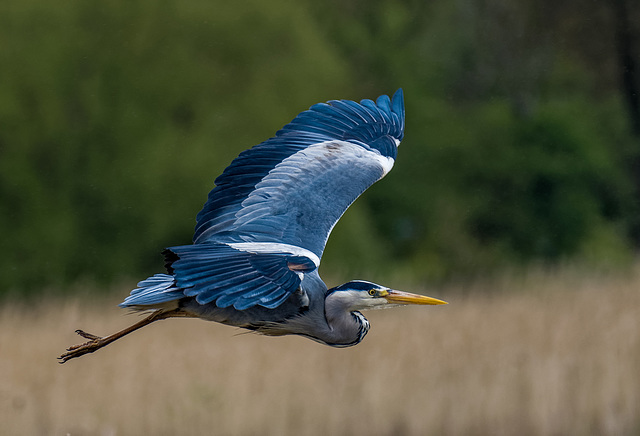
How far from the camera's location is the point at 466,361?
26.0 ft

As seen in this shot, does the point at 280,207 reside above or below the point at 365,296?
above

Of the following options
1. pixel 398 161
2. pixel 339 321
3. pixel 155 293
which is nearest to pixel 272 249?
pixel 339 321

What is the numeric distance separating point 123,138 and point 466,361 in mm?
7399

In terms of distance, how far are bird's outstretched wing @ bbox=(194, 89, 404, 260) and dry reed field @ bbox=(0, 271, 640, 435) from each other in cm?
171

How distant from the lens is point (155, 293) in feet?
13.6

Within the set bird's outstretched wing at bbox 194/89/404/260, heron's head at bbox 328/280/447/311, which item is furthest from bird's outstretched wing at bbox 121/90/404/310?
heron's head at bbox 328/280/447/311

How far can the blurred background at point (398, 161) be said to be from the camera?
8.91 m

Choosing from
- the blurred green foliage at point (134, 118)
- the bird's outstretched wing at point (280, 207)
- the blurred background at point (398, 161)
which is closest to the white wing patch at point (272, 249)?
the bird's outstretched wing at point (280, 207)

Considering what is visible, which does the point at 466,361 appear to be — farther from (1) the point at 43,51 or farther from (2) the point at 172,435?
(1) the point at 43,51

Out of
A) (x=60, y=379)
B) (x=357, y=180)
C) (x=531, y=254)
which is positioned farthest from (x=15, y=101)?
(x=531, y=254)

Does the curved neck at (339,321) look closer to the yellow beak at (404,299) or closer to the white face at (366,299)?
the white face at (366,299)

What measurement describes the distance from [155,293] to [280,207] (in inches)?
33.3

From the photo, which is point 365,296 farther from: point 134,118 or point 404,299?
point 134,118

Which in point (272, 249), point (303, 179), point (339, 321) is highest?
point (303, 179)
